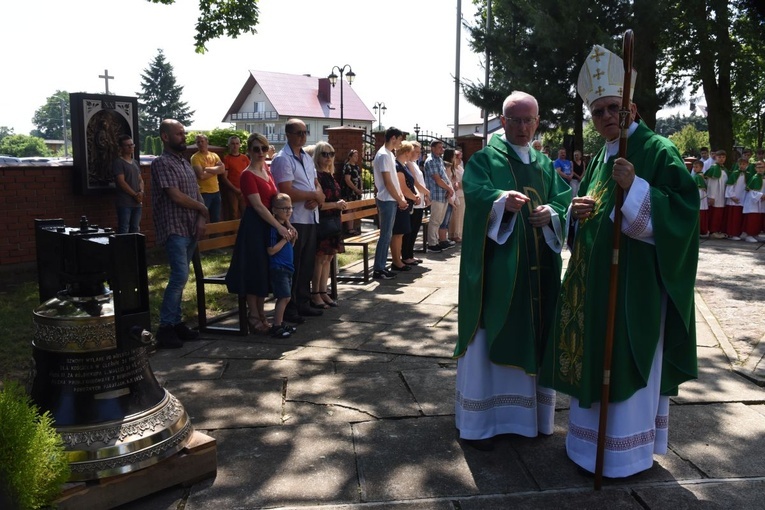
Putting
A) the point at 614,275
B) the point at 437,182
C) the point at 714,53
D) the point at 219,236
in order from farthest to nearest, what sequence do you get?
1. the point at 714,53
2. the point at 437,182
3. the point at 219,236
4. the point at 614,275

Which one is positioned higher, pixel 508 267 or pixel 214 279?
pixel 508 267

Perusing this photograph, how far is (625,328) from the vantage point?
353cm

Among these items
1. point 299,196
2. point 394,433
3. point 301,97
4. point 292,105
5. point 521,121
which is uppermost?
point 301,97

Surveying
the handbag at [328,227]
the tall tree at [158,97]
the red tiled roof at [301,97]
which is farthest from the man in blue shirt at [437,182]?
the tall tree at [158,97]

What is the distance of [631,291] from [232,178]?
9460 millimetres

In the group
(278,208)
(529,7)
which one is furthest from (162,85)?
(278,208)

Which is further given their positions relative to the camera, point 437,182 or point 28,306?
point 437,182

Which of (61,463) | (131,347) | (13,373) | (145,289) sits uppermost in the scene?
(145,289)

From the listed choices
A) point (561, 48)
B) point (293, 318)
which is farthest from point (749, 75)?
point (293, 318)

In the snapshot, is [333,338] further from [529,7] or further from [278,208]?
[529,7]

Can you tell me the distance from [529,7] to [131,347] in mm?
18741

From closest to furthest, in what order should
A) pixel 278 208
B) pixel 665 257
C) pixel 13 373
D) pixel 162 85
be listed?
1. pixel 665 257
2. pixel 13 373
3. pixel 278 208
4. pixel 162 85

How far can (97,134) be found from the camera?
992 centimetres

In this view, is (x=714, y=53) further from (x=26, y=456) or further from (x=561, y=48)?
(x=26, y=456)
